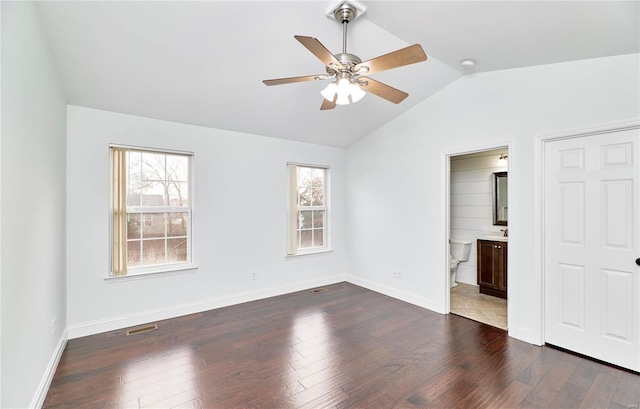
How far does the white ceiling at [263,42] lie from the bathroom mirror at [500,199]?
2040 mm

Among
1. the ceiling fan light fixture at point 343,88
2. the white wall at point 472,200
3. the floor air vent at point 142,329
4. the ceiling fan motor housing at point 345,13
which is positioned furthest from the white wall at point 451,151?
the floor air vent at point 142,329

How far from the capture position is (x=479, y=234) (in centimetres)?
498

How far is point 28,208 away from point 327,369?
97.9 inches

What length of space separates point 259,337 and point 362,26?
3166 millimetres

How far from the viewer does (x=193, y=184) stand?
12.7 feet

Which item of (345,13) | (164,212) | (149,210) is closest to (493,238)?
(345,13)

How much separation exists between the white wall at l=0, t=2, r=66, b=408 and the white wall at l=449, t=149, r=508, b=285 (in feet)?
17.0

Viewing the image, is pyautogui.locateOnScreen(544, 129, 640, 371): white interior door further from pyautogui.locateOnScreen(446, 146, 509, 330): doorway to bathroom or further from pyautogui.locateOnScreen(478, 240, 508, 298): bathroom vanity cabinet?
pyautogui.locateOnScreen(478, 240, 508, 298): bathroom vanity cabinet

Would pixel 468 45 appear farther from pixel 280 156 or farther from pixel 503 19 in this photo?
pixel 280 156

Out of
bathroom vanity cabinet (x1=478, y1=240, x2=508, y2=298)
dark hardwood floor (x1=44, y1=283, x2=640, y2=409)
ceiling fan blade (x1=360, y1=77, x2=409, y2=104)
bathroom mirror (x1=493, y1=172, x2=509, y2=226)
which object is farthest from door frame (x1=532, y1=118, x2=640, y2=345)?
bathroom mirror (x1=493, y1=172, x2=509, y2=226)

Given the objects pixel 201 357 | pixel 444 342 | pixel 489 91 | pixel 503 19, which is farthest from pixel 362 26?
pixel 201 357

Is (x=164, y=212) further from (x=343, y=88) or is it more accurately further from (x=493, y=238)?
(x=493, y=238)

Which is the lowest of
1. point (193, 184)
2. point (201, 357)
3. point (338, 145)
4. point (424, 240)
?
point (201, 357)

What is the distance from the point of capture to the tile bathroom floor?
3618 mm
